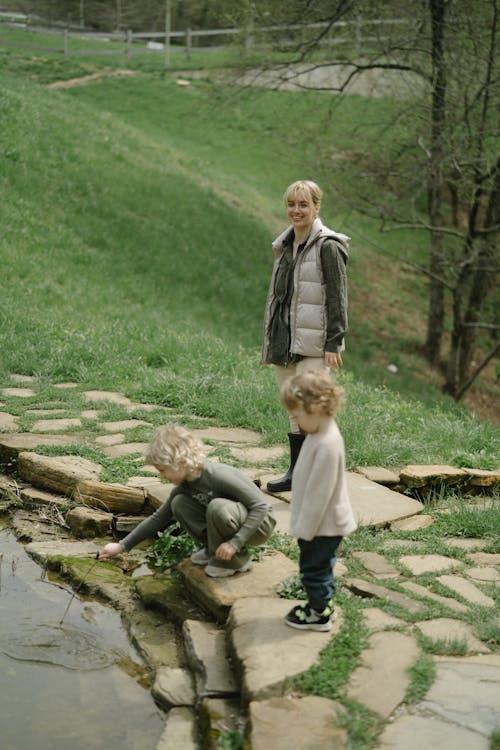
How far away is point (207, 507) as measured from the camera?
4070 mm

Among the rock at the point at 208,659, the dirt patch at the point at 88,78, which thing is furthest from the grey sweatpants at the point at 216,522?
the dirt patch at the point at 88,78

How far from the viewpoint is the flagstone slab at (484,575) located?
4.40 meters

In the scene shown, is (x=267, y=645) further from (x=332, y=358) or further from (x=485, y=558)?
(x=332, y=358)

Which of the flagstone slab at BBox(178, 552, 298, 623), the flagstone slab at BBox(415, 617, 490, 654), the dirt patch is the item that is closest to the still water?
the flagstone slab at BBox(178, 552, 298, 623)

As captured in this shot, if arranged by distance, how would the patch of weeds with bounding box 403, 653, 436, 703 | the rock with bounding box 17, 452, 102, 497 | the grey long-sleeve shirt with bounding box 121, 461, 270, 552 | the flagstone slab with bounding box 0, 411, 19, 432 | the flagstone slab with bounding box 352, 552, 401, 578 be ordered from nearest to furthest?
1. the patch of weeds with bounding box 403, 653, 436, 703
2. the grey long-sleeve shirt with bounding box 121, 461, 270, 552
3. the flagstone slab with bounding box 352, 552, 401, 578
4. the rock with bounding box 17, 452, 102, 497
5. the flagstone slab with bounding box 0, 411, 19, 432

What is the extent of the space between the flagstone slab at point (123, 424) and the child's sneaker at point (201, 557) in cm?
237

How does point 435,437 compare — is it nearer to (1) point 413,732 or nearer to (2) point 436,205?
(1) point 413,732

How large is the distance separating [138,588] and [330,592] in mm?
1141

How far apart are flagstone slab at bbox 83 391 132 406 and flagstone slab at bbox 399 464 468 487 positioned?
8.49 feet

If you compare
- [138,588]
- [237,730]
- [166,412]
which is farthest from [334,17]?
[237,730]

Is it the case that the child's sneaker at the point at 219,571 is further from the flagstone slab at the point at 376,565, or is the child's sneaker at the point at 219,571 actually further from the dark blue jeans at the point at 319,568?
the flagstone slab at the point at 376,565

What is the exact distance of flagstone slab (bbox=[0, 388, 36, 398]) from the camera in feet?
24.3

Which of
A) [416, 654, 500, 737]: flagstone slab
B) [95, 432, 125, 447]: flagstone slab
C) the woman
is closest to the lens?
[416, 654, 500, 737]: flagstone slab

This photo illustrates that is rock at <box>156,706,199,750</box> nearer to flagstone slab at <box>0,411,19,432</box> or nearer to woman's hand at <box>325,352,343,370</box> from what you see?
woman's hand at <box>325,352,343,370</box>
